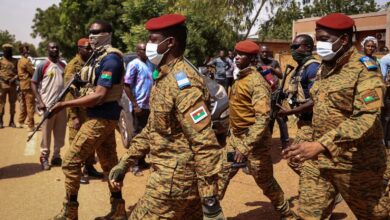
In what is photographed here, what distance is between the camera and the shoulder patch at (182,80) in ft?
8.79

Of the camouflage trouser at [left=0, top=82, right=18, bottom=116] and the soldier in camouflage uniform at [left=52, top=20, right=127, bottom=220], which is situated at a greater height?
the soldier in camouflage uniform at [left=52, top=20, right=127, bottom=220]

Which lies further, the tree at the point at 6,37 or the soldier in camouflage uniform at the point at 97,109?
the tree at the point at 6,37

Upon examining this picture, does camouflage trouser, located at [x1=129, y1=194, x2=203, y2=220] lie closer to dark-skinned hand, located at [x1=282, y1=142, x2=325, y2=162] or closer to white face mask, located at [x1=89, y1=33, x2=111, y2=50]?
dark-skinned hand, located at [x1=282, y1=142, x2=325, y2=162]

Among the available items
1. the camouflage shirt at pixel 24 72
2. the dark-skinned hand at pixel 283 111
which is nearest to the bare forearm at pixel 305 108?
the dark-skinned hand at pixel 283 111

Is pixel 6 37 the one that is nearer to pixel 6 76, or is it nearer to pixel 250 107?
pixel 6 76

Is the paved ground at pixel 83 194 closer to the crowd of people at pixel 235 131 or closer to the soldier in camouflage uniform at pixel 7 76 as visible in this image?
the crowd of people at pixel 235 131

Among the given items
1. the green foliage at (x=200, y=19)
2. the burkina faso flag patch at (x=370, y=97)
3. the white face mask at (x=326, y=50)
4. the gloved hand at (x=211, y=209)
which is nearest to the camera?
the gloved hand at (x=211, y=209)

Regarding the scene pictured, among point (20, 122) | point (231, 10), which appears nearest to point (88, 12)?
point (231, 10)

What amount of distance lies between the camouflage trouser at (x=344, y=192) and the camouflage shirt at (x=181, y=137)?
1122 millimetres

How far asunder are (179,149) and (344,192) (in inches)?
54.7

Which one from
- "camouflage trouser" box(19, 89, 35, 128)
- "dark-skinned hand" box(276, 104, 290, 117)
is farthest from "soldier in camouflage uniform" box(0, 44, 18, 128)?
"dark-skinned hand" box(276, 104, 290, 117)

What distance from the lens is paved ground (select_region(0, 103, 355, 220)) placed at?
4898 mm

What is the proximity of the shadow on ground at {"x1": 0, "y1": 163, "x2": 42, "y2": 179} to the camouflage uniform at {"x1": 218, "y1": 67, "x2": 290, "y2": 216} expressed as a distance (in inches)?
145

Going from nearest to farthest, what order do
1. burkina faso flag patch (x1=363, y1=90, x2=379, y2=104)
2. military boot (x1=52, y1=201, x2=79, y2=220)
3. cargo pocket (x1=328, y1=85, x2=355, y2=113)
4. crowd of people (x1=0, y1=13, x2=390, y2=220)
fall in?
1. crowd of people (x1=0, y1=13, x2=390, y2=220)
2. burkina faso flag patch (x1=363, y1=90, x2=379, y2=104)
3. cargo pocket (x1=328, y1=85, x2=355, y2=113)
4. military boot (x1=52, y1=201, x2=79, y2=220)
